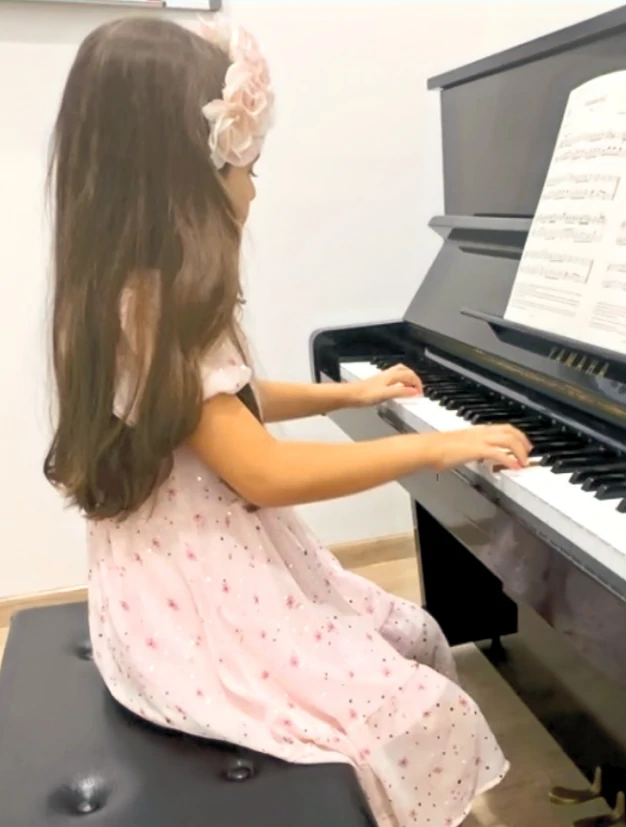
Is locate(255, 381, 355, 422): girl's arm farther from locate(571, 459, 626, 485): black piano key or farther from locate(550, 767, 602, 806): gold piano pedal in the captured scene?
locate(550, 767, 602, 806): gold piano pedal

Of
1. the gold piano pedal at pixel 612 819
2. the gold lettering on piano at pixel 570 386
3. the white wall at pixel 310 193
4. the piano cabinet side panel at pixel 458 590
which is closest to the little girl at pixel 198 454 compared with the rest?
the gold lettering on piano at pixel 570 386

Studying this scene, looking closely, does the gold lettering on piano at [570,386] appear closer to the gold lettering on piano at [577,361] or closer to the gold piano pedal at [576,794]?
the gold lettering on piano at [577,361]

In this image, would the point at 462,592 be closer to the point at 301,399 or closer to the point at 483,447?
the point at 301,399

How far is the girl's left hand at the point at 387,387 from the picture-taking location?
49.4 inches

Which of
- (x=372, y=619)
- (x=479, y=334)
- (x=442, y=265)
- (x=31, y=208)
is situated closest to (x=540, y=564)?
(x=372, y=619)

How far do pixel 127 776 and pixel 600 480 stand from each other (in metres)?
0.53

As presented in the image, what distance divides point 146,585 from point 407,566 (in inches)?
53.4

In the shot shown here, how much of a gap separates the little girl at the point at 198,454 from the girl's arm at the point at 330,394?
0.29 m

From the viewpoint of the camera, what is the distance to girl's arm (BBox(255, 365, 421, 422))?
1.26 m

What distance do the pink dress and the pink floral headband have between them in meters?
0.21

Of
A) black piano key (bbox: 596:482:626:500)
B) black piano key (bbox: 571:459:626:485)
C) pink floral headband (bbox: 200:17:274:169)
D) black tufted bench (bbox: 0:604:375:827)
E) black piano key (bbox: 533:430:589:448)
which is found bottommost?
black tufted bench (bbox: 0:604:375:827)

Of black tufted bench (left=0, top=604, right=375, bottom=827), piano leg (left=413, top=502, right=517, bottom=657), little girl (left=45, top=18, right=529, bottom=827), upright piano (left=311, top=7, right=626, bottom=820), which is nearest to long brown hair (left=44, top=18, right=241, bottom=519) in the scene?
little girl (left=45, top=18, right=529, bottom=827)

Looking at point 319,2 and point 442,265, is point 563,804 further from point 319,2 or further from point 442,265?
point 319,2

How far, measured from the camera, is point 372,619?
1.10m
